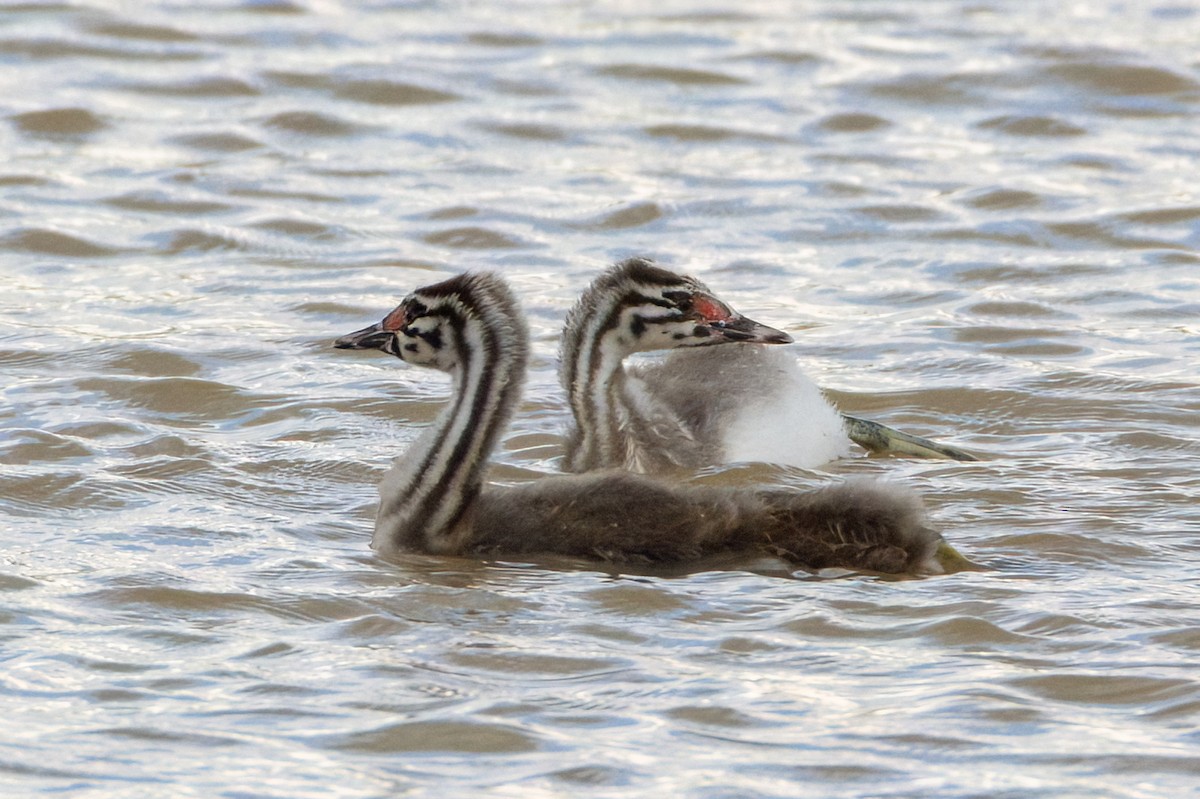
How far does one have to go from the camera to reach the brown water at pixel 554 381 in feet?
18.1

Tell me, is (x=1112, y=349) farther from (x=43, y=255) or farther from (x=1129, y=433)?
(x=43, y=255)

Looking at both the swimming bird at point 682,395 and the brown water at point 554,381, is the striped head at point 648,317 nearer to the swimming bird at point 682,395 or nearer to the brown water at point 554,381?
the swimming bird at point 682,395

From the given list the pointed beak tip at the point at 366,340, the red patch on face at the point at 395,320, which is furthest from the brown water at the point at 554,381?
the red patch on face at the point at 395,320

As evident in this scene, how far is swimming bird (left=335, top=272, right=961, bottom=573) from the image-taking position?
21.9ft

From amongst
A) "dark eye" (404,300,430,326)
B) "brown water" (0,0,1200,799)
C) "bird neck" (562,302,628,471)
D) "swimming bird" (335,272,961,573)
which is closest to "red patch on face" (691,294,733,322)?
"bird neck" (562,302,628,471)

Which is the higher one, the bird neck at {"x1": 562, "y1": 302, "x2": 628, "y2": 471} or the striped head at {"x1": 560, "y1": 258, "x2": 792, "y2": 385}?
the striped head at {"x1": 560, "y1": 258, "x2": 792, "y2": 385}

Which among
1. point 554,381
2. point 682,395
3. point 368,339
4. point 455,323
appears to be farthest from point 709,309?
point 554,381

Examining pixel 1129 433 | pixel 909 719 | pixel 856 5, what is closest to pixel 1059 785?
pixel 909 719

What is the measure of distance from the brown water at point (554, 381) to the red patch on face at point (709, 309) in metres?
0.79

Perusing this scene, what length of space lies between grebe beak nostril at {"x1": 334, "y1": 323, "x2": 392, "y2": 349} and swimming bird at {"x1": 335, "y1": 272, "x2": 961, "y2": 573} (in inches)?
1.0

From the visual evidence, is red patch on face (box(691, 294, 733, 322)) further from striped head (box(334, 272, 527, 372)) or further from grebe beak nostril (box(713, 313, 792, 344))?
striped head (box(334, 272, 527, 372))

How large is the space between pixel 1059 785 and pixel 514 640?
5.70 ft

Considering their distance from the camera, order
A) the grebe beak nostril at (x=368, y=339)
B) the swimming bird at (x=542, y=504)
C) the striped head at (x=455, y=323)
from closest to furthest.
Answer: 1. the swimming bird at (x=542, y=504)
2. the striped head at (x=455, y=323)
3. the grebe beak nostril at (x=368, y=339)

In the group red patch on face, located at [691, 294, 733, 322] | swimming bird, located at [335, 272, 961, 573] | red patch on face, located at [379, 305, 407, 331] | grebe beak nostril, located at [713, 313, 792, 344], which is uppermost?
red patch on face, located at [379, 305, 407, 331]
